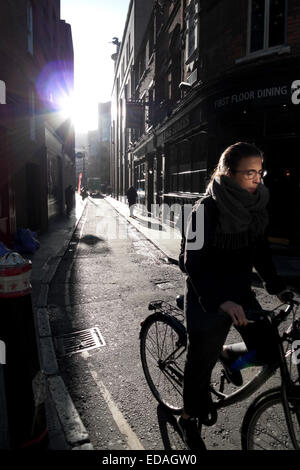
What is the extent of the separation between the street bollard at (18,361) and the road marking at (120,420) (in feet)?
2.22

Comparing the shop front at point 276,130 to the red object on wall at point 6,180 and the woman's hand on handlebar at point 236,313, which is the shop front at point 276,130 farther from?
the woman's hand on handlebar at point 236,313

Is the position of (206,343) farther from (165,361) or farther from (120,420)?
(120,420)

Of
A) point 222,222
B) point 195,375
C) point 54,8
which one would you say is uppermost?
point 54,8

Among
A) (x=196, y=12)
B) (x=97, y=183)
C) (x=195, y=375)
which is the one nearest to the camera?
(x=195, y=375)

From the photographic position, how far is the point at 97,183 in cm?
7944

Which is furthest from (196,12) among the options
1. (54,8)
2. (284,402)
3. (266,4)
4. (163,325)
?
(284,402)

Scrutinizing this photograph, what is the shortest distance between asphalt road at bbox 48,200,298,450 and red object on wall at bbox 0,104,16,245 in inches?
74.5

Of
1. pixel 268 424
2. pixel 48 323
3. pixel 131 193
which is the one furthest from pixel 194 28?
pixel 268 424

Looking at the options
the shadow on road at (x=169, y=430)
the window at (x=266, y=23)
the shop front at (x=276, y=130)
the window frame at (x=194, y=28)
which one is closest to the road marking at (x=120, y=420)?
the shadow on road at (x=169, y=430)

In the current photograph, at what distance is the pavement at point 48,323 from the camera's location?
8.61ft

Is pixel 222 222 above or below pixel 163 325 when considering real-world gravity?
above

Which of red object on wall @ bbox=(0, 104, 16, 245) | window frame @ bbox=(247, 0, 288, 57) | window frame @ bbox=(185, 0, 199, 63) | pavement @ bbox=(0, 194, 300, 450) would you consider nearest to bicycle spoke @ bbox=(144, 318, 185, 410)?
pavement @ bbox=(0, 194, 300, 450)
